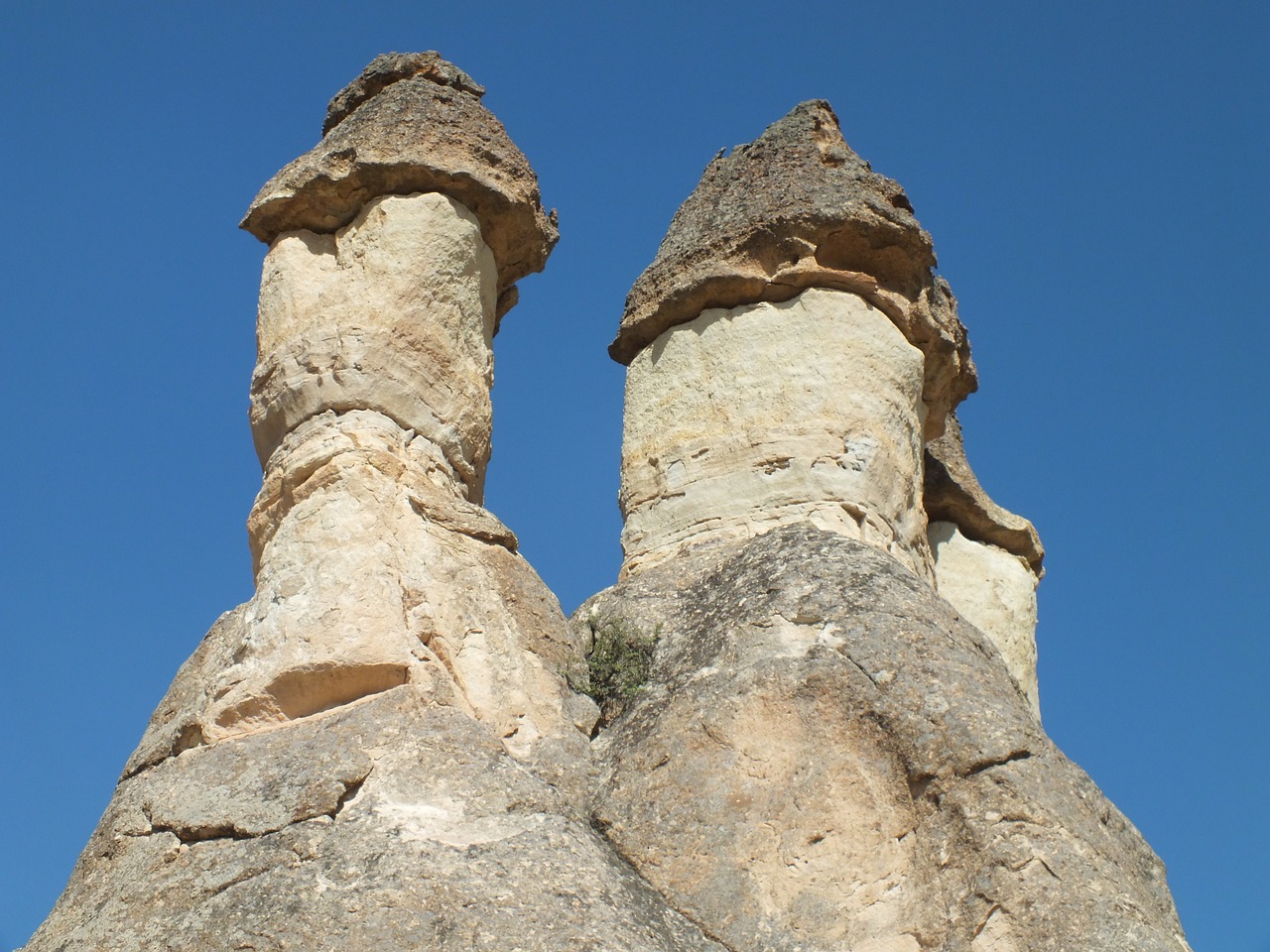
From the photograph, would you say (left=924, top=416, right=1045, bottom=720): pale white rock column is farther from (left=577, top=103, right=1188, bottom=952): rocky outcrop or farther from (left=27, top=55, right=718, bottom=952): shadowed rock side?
(left=27, top=55, right=718, bottom=952): shadowed rock side

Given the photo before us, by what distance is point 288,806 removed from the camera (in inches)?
252

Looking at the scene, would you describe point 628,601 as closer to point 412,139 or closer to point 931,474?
point 412,139

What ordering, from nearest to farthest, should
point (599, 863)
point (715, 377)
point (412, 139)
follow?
point (599, 863), point (412, 139), point (715, 377)

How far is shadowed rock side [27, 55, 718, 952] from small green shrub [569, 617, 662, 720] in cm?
13

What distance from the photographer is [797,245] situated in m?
10.1

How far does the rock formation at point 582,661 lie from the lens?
20.4ft

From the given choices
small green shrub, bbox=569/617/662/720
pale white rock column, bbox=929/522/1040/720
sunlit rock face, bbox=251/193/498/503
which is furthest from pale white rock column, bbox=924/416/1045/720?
small green shrub, bbox=569/617/662/720

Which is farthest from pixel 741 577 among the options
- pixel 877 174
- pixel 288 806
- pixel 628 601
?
pixel 877 174

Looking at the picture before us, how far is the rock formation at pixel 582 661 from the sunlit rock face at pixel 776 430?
0.07 feet

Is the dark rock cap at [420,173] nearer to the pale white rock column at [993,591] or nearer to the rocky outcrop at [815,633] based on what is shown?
the rocky outcrop at [815,633]

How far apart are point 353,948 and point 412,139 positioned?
15.5 ft

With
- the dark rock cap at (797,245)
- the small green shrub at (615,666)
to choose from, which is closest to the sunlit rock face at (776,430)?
the dark rock cap at (797,245)

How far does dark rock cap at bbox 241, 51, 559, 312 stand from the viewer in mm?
8992

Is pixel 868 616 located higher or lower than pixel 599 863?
higher
